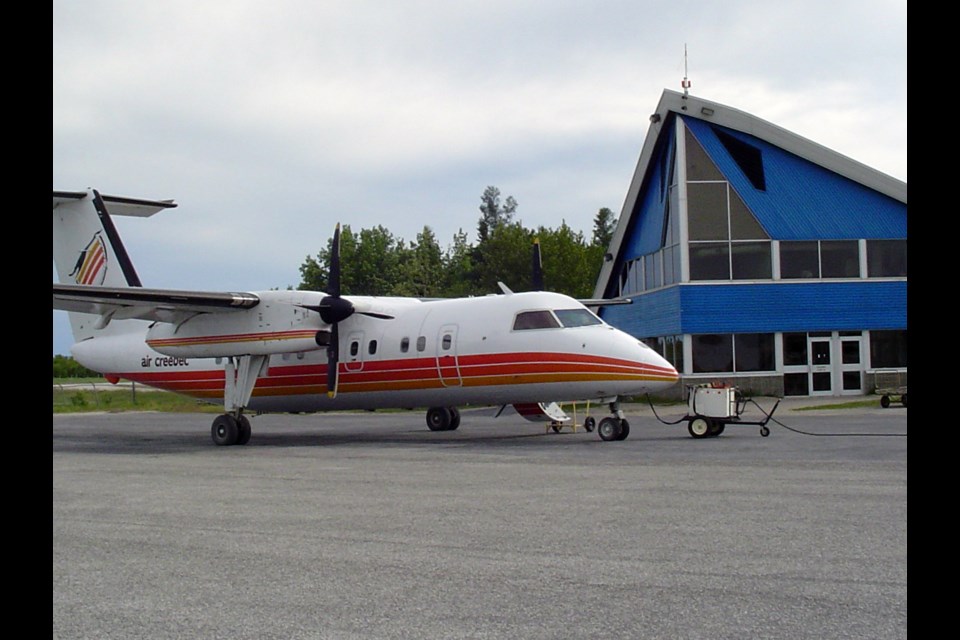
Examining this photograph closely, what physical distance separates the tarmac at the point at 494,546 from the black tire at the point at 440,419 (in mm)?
8151

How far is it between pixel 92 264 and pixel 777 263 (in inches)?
972

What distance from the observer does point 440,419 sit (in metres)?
25.2

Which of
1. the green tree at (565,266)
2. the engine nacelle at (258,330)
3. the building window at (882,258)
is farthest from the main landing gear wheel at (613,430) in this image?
the green tree at (565,266)

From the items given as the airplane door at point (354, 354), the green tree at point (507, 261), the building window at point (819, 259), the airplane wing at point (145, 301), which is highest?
the green tree at point (507, 261)

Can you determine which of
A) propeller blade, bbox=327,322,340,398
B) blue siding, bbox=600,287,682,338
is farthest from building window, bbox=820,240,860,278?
propeller blade, bbox=327,322,340,398

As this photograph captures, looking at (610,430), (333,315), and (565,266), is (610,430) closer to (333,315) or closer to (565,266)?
(333,315)

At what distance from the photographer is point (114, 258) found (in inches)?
988

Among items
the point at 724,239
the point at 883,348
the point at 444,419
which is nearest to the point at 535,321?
the point at 444,419

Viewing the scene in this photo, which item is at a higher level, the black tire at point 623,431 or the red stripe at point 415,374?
the red stripe at point 415,374

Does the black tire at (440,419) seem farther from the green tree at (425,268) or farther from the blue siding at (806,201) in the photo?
the green tree at (425,268)

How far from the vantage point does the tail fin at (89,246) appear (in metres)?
25.2
